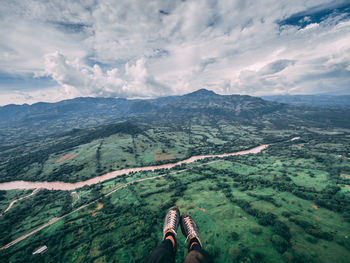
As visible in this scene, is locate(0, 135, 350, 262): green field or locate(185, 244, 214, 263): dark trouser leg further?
locate(0, 135, 350, 262): green field

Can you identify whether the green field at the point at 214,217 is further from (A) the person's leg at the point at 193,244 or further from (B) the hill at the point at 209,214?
(A) the person's leg at the point at 193,244

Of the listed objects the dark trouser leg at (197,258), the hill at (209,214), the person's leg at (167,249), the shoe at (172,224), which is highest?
the dark trouser leg at (197,258)

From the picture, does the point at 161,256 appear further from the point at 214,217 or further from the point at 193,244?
the point at 214,217

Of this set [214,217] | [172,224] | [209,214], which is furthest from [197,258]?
[209,214]

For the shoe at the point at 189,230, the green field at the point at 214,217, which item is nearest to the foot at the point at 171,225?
the shoe at the point at 189,230

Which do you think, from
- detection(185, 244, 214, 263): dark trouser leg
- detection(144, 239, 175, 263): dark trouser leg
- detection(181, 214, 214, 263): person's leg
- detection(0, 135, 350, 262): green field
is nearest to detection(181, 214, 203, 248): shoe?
detection(181, 214, 214, 263): person's leg

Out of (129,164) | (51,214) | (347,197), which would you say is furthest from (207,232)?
(129,164)

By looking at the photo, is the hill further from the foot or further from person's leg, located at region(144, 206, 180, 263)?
person's leg, located at region(144, 206, 180, 263)

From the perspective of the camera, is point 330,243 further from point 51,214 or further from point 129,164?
point 129,164
